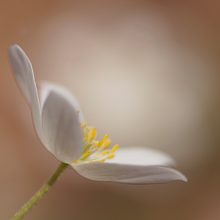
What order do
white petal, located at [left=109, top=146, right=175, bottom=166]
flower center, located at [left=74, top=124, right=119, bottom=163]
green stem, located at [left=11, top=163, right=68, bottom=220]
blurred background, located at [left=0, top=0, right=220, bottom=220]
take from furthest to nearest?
blurred background, located at [left=0, top=0, right=220, bottom=220] → white petal, located at [left=109, top=146, right=175, bottom=166] → flower center, located at [left=74, top=124, right=119, bottom=163] → green stem, located at [left=11, top=163, right=68, bottom=220]

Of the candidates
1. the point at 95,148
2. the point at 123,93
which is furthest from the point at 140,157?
the point at 123,93

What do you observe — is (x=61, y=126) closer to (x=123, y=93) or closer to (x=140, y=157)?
(x=140, y=157)

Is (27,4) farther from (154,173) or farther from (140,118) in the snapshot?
(154,173)

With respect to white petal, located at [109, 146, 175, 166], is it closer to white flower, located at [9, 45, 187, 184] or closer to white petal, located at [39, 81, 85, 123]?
white petal, located at [39, 81, 85, 123]

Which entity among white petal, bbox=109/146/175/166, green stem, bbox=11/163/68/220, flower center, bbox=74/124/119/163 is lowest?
green stem, bbox=11/163/68/220

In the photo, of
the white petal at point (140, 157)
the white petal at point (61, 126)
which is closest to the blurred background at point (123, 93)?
the white petal at point (140, 157)

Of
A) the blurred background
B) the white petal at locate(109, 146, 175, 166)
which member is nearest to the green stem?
the white petal at locate(109, 146, 175, 166)
